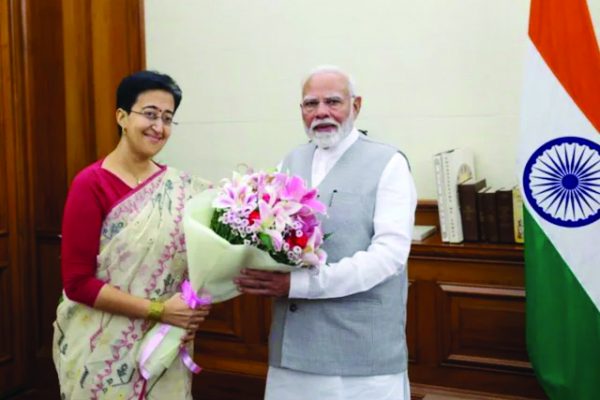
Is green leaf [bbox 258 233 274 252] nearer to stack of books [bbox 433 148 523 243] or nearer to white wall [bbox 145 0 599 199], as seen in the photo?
stack of books [bbox 433 148 523 243]

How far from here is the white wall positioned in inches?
112

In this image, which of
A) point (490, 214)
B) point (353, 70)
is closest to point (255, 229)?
point (490, 214)

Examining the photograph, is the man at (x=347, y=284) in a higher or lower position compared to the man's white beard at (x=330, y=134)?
lower

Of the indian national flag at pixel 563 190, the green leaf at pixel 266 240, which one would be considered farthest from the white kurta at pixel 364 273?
the indian national flag at pixel 563 190

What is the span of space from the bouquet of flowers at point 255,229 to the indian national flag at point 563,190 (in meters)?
0.87

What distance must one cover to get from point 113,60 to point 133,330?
195 centimetres

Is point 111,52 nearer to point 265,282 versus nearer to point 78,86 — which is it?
point 78,86

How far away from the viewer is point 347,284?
175 cm

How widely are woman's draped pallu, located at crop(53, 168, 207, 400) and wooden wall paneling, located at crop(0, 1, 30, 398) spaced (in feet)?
5.48

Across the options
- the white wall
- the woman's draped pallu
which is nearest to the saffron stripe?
the white wall

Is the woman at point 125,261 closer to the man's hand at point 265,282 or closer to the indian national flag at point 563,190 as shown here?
the man's hand at point 265,282

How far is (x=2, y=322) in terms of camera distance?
135 inches

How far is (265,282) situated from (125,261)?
0.41 meters

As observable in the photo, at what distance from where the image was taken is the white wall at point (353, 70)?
2.85 m
